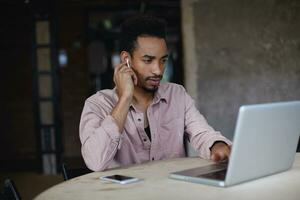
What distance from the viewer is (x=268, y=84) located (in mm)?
4227

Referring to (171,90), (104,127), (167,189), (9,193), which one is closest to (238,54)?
(171,90)

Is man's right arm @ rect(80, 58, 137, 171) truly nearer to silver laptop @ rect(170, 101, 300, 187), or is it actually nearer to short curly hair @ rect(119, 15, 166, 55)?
short curly hair @ rect(119, 15, 166, 55)

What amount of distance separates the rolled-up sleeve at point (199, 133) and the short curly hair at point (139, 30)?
0.41 meters

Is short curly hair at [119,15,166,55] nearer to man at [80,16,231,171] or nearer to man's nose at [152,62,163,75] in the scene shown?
man at [80,16,231,171]

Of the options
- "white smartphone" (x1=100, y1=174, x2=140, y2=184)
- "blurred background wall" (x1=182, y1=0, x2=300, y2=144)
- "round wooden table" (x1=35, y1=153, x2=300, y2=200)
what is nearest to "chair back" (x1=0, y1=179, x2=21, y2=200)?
"round wooden table" (x1=35, y1=153, x2=300, y2=200)

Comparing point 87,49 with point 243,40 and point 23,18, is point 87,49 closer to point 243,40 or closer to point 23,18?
point 23,18

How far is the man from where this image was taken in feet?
6.62

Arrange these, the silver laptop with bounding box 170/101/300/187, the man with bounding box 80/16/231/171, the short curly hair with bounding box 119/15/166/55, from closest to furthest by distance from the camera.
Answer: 1. the silver laptop with bounding box 170/101/300/187
2. the man with bounding box 80/16/231/171
3. the short curly hair with bounding box 119/15/166/55

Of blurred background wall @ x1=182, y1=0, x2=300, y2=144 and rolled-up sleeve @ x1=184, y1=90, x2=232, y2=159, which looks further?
blurred background wall @ x1=182, y1=0, x2=300, y2=144

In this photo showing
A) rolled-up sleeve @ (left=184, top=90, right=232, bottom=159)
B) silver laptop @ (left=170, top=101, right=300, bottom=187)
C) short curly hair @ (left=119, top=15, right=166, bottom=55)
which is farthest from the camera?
short curly hair @ (left=119, top=15, right=166, bottom=55)

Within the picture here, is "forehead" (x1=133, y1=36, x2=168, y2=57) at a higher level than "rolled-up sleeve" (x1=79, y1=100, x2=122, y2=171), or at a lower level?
higher

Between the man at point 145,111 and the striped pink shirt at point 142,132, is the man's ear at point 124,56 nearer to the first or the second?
the man at point 145,111

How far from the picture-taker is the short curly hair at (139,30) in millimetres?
2245

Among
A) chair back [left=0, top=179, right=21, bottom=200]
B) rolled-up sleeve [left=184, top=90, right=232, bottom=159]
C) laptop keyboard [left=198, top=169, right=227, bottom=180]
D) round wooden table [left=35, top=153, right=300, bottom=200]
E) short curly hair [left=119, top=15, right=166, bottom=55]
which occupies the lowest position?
chair back [left=0, top=179, right=21, bottom=200]
